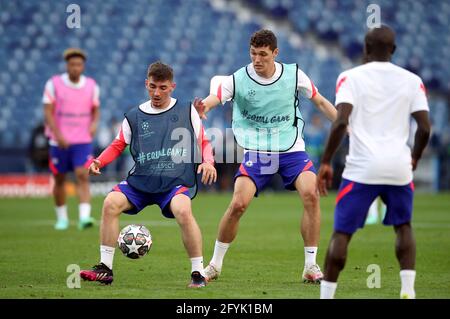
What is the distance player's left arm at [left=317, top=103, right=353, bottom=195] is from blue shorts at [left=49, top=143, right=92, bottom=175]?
9.23m

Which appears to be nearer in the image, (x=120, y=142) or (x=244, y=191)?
(x=120, y=142)

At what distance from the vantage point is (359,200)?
23.1 ft

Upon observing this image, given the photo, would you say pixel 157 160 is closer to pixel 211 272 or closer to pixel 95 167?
pixel 95 167

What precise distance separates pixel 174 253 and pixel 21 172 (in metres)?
15.1

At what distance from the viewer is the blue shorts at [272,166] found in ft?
31.4

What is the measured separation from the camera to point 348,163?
716cm

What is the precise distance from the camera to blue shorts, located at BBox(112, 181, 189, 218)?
8.94 m

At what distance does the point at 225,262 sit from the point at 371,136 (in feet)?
14.3

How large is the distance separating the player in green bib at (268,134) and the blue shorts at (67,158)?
6651 mm

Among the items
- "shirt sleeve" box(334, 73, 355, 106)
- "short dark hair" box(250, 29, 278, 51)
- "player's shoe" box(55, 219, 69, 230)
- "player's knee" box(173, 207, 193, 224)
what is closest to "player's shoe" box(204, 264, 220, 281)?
"player's knee" box(173, 207, 193, 224)

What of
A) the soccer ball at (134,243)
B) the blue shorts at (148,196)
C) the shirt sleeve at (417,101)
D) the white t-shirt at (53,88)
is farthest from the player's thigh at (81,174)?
the shirt sleeve at (417,101)

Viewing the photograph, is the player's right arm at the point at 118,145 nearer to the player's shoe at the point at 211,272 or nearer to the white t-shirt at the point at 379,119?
the player's shoe at the point at 211,272

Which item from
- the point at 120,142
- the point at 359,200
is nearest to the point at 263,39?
the point at 120,142
